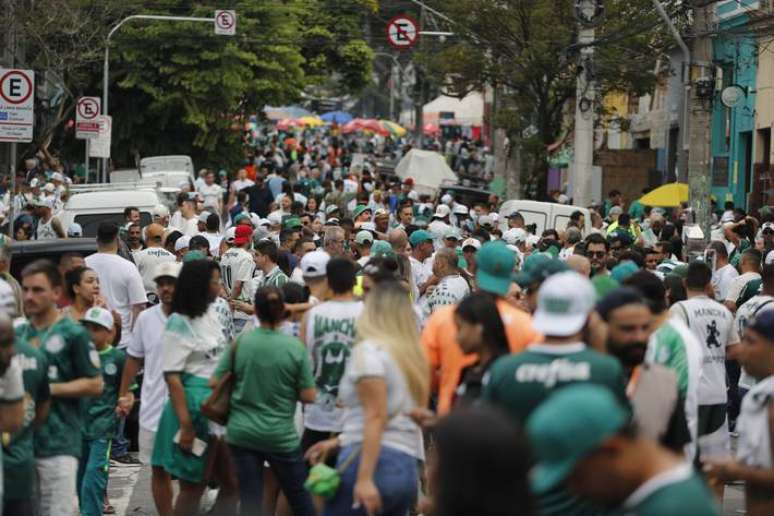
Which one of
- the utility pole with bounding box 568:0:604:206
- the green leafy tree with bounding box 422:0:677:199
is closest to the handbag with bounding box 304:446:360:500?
the utility pole with bounding box 568:0:604:206

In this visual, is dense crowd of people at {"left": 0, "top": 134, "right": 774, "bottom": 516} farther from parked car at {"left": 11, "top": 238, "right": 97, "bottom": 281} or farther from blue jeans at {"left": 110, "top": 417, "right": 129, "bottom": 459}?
parked car at {"left": 11, "top": 238, "right": 97, "bottom": 281}

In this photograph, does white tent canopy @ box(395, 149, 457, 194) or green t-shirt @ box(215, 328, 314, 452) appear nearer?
green t-shirt @ box(215, 328, 314, 452)

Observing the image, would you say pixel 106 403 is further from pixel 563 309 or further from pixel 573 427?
pixel 573 427

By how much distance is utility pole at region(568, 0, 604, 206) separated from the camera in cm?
2955

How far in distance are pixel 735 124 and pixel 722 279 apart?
81.1 ft

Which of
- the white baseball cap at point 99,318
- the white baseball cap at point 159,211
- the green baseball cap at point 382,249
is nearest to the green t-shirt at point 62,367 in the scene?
the white baseball cap at point 99,318

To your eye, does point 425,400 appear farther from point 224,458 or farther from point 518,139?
point 518,139

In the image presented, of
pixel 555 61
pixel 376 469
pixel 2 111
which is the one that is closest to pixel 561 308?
pixel 376 469

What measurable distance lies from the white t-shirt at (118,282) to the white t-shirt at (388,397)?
5.19 meters

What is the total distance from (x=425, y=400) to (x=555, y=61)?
30139 mm

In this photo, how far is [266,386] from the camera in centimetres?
855

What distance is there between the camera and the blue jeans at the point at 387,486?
747 cm

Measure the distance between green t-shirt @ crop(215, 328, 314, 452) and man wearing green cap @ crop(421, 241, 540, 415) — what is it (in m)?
0.89

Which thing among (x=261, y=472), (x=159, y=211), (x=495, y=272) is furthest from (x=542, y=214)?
(x=495, y=272)
